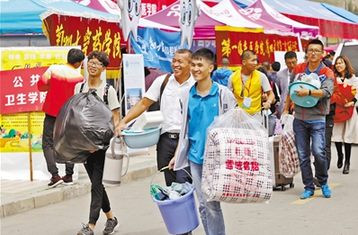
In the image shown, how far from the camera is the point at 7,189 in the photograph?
9.38 meters

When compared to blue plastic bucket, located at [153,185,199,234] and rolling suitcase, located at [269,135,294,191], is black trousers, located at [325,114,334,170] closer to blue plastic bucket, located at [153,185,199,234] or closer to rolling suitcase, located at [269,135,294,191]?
rolling suitcase, located at [269,135,294,191]

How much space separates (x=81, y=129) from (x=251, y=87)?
3.57 metres

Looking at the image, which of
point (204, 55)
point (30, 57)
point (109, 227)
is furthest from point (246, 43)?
point (204, 55)

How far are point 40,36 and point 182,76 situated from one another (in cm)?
895

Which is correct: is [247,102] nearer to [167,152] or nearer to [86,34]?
[167,152]

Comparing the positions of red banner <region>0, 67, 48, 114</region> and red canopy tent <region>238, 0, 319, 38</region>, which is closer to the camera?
red banner <region>0, 67, 48, 114</region>

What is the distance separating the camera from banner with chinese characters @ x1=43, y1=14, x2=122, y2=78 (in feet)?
36.5

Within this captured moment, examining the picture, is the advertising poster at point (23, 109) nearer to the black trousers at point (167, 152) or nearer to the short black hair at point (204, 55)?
the black trousers at point (167, 152)

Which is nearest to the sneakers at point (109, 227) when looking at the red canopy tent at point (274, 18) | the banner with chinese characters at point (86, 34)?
the banner with chinese characters at point (86, 34)

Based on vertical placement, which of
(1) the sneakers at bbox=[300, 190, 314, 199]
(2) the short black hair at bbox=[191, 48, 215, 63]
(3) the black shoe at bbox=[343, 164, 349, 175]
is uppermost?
(2) the short black hair at bbox=[191, 48, 215, 63]

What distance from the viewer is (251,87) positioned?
9.28 metres

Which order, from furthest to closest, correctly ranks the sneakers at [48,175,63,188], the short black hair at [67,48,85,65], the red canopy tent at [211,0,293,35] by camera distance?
1. the red canopy tent at [211,0,293,35]
2. the sneakers at [48,175,63,188]
3. the short black hair at [67,48,85,65]

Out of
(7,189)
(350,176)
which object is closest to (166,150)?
(7,189)

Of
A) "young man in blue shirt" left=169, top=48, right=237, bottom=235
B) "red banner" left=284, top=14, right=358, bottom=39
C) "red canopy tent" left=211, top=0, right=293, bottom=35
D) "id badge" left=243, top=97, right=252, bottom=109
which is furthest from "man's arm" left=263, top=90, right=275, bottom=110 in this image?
"red banner" left=284, top=14, right=358, bottom=39
